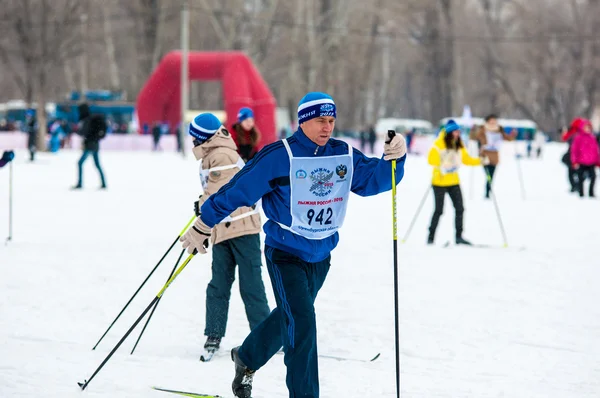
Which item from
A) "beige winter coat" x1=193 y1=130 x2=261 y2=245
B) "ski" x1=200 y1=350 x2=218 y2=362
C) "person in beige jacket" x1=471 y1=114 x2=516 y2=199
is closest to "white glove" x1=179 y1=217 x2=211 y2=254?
"beige winter coat" x1=193 y1=130 x2=261 y2=245

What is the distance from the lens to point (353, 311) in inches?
274

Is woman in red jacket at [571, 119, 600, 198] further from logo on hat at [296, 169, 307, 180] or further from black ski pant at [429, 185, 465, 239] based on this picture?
logo on hat at [296, 169, 307, 180]

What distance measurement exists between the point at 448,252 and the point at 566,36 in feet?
158

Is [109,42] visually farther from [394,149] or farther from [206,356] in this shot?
[394,149]

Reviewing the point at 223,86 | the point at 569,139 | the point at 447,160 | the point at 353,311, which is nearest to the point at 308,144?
the point at 353,311

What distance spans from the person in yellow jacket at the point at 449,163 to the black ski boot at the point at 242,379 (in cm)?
648

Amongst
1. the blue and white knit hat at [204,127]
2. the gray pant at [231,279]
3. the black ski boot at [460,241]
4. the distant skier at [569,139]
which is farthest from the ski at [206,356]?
the distant skier at [569,139]

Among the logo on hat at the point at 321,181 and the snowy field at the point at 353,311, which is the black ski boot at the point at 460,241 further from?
the logo on hat at the point at 321,181

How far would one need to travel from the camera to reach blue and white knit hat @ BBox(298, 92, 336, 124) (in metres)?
4.05

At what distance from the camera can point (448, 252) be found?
403 inches

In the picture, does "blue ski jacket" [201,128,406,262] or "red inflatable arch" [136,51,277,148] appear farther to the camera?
"red inflatable arch" [136,51,277,148]

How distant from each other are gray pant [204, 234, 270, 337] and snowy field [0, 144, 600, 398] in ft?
0.83

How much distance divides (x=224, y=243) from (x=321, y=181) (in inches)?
64.3

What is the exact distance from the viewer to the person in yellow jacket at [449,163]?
419 inches
